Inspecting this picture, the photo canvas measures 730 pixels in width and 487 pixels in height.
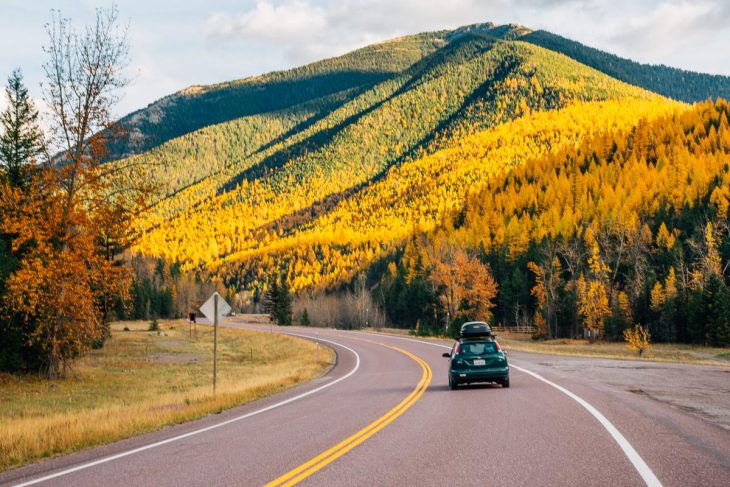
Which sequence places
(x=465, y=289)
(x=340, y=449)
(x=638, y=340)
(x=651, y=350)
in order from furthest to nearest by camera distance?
(x=465, y=289) → (x=651, y=350) → (x=638, y=340) → (x=340, y=449)

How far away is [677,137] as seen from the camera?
460 feet

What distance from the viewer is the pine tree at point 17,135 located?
3469 centimetres

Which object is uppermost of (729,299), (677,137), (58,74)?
(677,137)

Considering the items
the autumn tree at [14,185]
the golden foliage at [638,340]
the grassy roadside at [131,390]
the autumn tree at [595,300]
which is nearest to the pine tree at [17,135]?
the autumn tree at [14,185]

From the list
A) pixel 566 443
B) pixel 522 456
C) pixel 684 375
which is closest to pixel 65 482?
pixel 522 456

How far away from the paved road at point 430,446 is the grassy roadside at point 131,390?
1137 mm

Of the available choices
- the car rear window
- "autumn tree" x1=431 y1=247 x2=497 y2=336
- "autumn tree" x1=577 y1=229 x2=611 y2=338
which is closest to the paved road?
the car rear window

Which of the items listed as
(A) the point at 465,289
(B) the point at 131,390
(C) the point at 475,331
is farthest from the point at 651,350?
(B) the point at 131,390

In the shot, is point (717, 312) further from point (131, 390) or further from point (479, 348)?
point (131, 390)

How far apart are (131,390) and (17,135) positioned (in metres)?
16.3

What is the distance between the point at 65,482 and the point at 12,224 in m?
21.0

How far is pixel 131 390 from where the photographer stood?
92.9ft

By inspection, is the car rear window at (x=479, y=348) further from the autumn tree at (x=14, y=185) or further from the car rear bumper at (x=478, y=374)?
the autumn tree at (x=14, y=185)

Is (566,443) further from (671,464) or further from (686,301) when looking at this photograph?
(686,301)
